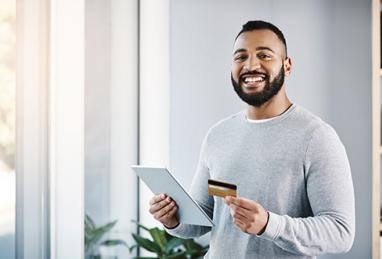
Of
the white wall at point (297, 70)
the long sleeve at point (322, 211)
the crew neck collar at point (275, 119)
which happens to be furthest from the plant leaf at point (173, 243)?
the long sleeve at point (322, 211)

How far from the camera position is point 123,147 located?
287cm

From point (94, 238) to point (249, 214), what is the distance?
1.28 m

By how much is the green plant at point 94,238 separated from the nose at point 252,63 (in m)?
1.13

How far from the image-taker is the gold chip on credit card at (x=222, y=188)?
4.72ft

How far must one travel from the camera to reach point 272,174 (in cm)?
158

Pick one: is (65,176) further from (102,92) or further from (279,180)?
(279,180)

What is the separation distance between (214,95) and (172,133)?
295mm

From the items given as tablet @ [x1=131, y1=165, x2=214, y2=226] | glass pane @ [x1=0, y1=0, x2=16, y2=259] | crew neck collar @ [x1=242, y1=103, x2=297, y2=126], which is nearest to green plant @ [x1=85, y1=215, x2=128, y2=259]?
glass pane @ [x1=0, y1=0, x2=16, y2=259]

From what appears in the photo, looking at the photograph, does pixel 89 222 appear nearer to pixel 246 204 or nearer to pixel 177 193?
pixel 177 193

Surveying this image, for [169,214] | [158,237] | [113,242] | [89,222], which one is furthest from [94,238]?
[169,214]

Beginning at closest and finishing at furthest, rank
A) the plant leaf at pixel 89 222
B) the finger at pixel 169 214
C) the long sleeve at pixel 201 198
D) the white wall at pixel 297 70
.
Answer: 1. the finger at pixel 169 214
2. the long sleeve at pixel 201 198
3. the plant leaf at pixel 89 222
4. the white wall at pixel 297 70

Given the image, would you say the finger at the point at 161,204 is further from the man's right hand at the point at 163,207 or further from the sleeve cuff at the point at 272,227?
the sleeve cuff at the point at 272,227

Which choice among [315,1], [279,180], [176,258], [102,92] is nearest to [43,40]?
[102,92]

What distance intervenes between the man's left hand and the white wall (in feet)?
5.38
